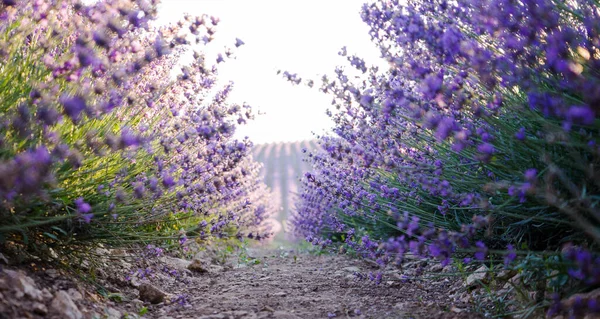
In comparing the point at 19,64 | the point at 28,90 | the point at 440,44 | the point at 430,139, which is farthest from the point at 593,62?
the point at 19,64

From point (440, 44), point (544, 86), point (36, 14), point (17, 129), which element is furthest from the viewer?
point (36, 14)

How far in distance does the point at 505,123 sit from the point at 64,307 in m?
1.90

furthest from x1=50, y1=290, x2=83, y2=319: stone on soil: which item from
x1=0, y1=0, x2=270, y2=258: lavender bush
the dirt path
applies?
the dirt path

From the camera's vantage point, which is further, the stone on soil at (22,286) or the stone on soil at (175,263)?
the stone on soil at (175,263)

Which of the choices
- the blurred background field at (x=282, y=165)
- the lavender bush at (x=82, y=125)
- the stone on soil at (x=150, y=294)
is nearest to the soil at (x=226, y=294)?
the stone on soil at (x=150, y=294)

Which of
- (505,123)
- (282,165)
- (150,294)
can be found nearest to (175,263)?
(150,294)

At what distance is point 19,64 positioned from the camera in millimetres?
2211

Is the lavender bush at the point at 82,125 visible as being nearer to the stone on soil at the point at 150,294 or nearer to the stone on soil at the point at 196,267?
the stone on soil at the point at 150,294

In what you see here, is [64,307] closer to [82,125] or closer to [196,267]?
[82,125]

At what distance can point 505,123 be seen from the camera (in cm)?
212

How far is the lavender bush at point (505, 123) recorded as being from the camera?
1594 millimetres

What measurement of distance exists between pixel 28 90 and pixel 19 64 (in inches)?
10.0

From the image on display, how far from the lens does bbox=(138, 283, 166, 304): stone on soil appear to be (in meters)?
2.53

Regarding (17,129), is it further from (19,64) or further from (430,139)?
(430,139)
